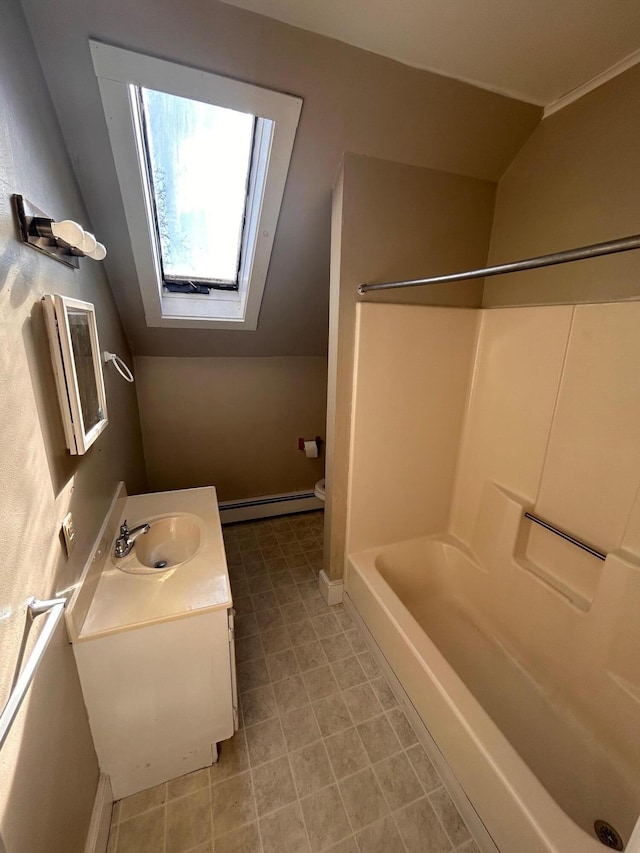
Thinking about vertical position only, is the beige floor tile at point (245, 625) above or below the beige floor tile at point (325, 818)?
above

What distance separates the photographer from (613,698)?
125 cm

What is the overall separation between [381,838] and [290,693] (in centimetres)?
57

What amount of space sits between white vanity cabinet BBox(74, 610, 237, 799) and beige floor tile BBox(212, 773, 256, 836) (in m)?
0.12

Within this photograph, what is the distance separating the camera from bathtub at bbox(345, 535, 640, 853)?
1011mm

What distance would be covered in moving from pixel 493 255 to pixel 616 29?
31.3 inches

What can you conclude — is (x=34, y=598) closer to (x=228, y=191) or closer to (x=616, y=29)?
(x=228, y=191)

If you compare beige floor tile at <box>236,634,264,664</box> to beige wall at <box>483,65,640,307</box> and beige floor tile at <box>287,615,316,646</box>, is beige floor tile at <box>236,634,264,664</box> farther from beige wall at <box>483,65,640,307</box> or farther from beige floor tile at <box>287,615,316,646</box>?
beige wall at <box>483,65,640,307</box>

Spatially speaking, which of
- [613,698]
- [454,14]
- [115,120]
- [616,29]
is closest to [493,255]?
[616,29]

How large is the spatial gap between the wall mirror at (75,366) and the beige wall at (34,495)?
0.03 metres

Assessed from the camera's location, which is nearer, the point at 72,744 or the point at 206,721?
the point at 72,744

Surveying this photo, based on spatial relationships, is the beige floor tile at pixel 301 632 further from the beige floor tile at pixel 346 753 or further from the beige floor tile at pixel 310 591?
the beige floor tile at pixel 346 753

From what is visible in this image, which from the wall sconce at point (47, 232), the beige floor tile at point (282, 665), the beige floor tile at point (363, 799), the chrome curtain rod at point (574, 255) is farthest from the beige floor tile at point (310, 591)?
the wall sconce at point (47, 232)

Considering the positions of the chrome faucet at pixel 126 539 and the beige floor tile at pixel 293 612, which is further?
the beige floor tile at pixel 293 612

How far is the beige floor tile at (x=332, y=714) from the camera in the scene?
145cm
